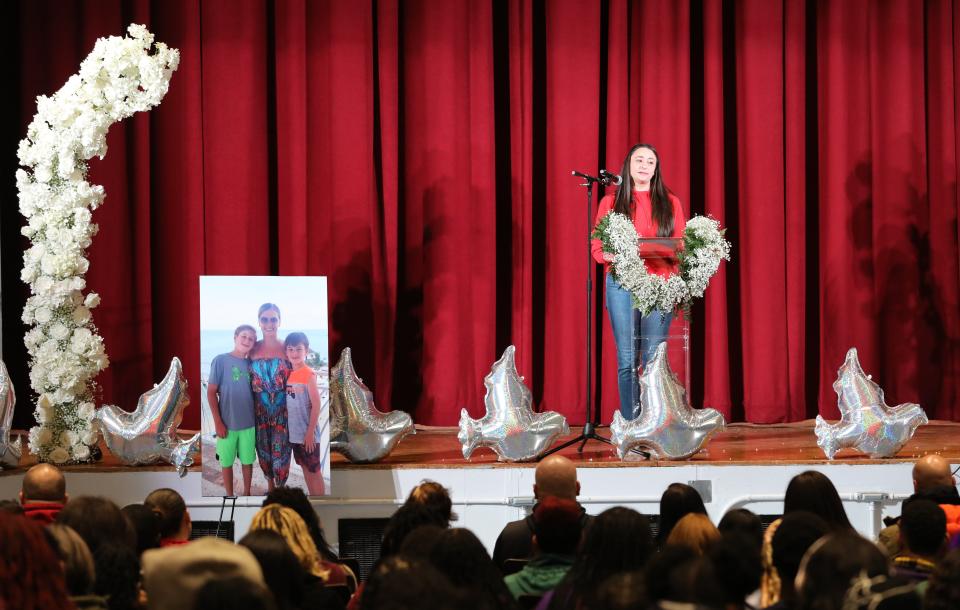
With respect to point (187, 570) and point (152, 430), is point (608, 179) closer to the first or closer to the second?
point (152, 430)

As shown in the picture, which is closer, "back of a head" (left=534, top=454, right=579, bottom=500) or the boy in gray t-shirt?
"back of a head" (left=534, top=454, right=579, bottom=500)

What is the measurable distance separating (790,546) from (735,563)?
10.3 inches

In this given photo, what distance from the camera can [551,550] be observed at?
3.70 metres

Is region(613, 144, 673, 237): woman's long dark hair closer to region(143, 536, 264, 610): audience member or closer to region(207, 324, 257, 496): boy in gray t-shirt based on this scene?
region(207, 324, 257, 496): boy in gray t-shirt

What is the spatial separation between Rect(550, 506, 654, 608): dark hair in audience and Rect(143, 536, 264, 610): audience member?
3.47ft

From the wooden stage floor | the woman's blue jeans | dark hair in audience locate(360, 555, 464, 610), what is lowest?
the wooden stage floor

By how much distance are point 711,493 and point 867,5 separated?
160 inches

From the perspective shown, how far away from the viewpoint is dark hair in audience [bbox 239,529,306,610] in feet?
9.89

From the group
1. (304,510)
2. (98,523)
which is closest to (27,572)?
(98,523)

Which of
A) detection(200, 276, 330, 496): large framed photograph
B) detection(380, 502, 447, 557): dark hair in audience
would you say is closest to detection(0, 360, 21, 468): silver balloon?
detection(200, 276, 330, 496): large framed photograph

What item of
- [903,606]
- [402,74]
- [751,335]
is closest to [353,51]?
[402,74]

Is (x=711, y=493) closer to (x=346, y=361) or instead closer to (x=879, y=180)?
(x=346, y=361)

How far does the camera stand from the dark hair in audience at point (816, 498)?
3.87m

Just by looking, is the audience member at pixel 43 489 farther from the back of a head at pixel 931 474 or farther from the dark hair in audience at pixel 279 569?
the back of a head at pixel 931 474
